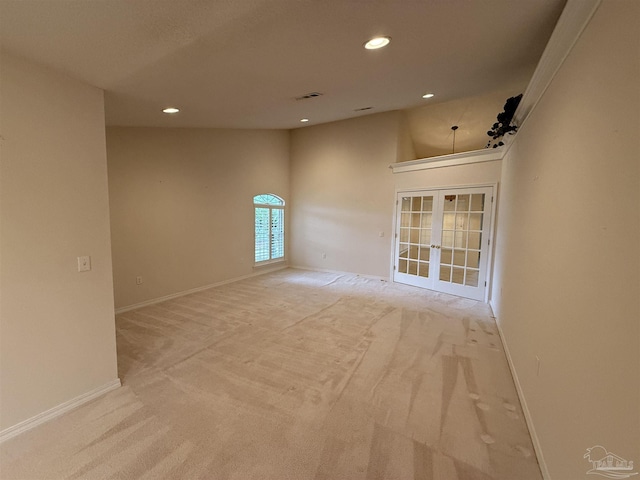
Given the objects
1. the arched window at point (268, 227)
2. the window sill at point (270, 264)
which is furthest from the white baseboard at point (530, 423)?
the arched window at point (268, 227)

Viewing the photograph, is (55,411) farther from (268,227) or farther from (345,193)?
(345,193)

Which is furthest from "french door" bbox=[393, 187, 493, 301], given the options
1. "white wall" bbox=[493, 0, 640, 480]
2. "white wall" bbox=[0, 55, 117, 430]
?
"white wall" bbox=[0, 55, 117, 430]

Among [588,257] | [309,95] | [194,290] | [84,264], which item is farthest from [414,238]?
[84,264]

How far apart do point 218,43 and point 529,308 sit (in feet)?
9.81

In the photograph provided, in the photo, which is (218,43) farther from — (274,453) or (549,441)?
(549,441)

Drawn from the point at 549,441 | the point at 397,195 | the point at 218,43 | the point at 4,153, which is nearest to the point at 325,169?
the point at 397,195

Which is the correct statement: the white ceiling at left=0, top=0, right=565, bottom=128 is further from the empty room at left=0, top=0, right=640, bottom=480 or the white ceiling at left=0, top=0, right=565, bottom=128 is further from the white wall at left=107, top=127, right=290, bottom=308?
the white wall at left=107, top=127, right=290, bottom=308

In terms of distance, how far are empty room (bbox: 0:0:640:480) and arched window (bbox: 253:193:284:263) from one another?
2636 millimetres

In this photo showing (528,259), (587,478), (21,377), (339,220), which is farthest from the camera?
(339,220)

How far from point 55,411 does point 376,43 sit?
142 inches

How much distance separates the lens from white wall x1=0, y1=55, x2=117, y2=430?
177cm

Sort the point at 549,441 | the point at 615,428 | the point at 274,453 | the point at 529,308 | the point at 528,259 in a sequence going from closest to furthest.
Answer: the point at 615,428 → the point at 549,441 → the point at 274,453 → the point at 529,308 → the point at 528,259

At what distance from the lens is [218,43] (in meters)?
1.86

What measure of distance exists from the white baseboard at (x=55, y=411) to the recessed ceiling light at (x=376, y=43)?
134 inches
